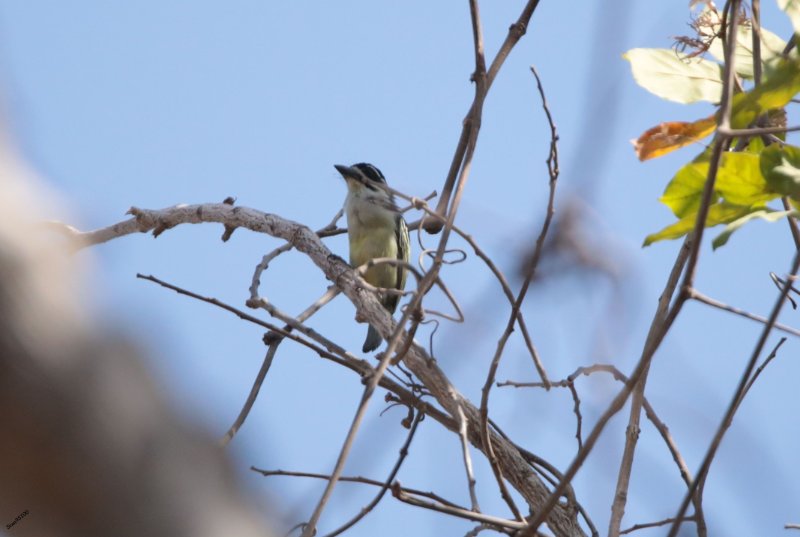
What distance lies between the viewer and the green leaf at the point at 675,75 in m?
2.65

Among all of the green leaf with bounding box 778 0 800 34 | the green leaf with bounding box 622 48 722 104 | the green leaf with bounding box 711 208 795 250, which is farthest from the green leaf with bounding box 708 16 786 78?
the green leaf with bounding box 711 208 795 250

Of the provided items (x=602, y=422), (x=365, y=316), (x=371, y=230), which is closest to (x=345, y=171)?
(x=371, y=230)

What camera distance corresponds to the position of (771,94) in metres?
2.27

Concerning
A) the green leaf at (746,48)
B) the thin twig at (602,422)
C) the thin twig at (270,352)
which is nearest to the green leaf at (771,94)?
the green leaf at (746,48)

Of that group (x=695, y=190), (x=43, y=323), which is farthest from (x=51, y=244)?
(x=695, y=190)

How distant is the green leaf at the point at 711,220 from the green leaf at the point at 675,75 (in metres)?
0.44

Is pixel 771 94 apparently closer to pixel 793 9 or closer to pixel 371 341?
pixel 793 9

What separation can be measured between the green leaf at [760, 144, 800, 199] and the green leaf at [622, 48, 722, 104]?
51 cm

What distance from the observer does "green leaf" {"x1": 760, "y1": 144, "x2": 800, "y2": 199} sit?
2.12 meters

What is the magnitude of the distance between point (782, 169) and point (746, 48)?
74cm

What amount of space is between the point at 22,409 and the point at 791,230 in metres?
2.07

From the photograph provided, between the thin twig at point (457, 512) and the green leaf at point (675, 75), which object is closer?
the thin twig at point (457, 512)

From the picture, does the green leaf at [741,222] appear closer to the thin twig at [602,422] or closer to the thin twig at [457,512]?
the thin twig at [602,422]

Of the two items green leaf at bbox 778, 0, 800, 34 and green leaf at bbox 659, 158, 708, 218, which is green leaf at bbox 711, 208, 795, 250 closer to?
green leaf at bbox 659, 158, 708, 218
